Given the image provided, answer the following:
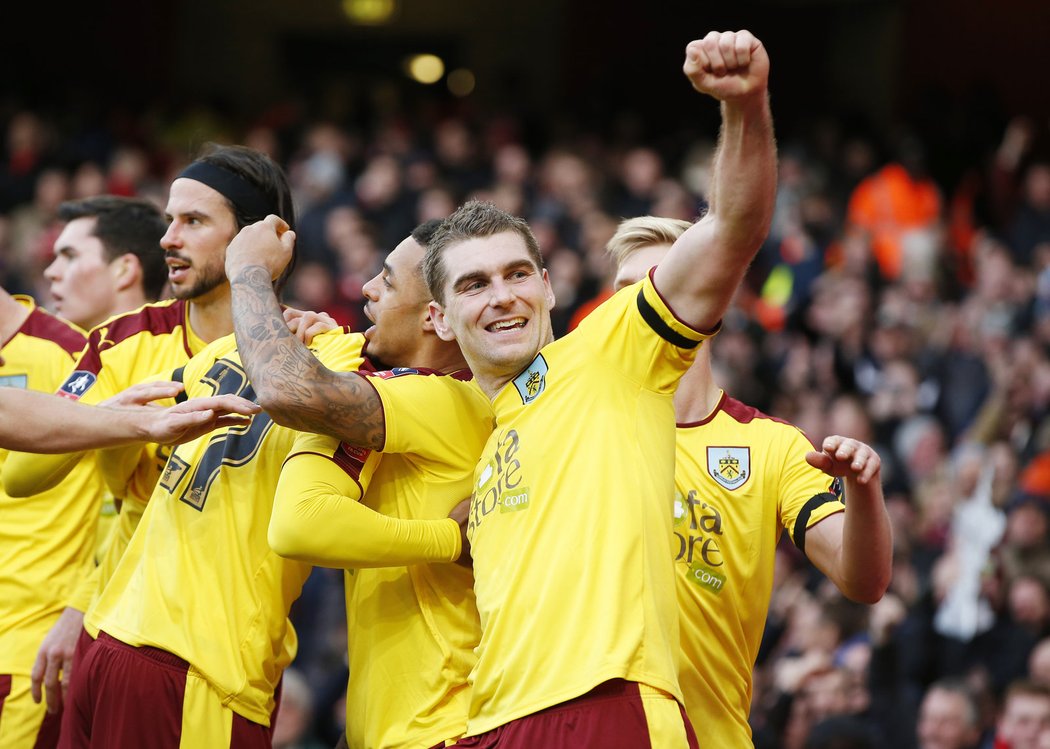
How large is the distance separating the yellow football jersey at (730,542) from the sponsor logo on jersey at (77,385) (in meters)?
1.97

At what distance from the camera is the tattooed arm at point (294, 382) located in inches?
149

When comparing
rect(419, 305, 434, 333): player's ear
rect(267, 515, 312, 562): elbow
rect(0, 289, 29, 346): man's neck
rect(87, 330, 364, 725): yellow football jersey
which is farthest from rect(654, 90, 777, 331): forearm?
rect(0, 289, 29, 346): man's neck

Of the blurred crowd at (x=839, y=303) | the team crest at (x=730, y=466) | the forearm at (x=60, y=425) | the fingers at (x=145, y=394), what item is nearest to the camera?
the forearm at (x=60, y=425)

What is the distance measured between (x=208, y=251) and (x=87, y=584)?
135 cm

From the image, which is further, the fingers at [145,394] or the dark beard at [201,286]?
the dark beard at [201,286]

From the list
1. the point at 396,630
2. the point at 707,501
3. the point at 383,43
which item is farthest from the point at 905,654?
A: the point at 383,43

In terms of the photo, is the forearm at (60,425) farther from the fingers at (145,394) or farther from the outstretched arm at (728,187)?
the outstretched arm at (728,187)

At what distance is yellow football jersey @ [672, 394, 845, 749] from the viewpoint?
4.48 meters

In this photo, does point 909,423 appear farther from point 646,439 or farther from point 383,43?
point 383,43

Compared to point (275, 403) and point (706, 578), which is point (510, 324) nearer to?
point (275, 403)

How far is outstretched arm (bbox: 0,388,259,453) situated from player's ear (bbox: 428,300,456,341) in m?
0.58

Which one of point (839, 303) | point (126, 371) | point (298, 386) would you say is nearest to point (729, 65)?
point (298, 386)

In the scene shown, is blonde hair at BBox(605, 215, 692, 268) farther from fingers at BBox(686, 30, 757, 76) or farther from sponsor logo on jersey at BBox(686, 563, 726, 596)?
fingers at BBox(686, 30, 757, 76)

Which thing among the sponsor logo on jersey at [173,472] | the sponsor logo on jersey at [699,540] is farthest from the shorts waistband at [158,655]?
the sponsor logo on jersey at [699,540]
